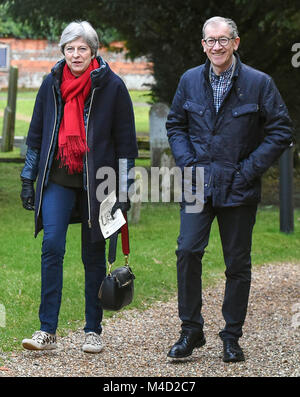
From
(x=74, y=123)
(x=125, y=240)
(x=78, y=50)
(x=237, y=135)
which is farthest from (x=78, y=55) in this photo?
(x=125, y=240)

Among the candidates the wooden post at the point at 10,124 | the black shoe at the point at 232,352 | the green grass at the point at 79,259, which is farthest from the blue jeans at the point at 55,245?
the wooden post at the point at 10,124

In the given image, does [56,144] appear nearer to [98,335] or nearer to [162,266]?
[98,335]

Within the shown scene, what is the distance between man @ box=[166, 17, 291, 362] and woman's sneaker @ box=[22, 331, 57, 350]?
0.72 m

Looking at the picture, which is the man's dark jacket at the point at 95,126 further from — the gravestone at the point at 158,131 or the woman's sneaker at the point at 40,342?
the gravestone at the point at 158,131

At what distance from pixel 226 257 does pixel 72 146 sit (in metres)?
1.12

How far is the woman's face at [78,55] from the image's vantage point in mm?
5387

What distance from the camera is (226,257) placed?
5613 millimetres

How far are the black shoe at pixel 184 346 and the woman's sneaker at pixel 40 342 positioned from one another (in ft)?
2.32

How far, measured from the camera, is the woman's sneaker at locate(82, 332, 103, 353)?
223 inches

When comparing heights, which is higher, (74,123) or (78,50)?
(78,50)

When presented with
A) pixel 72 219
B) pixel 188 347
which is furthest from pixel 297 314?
pixel 72 219

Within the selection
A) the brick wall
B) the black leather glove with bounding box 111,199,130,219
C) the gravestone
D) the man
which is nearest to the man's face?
the man

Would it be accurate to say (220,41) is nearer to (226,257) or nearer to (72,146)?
(72,146)
